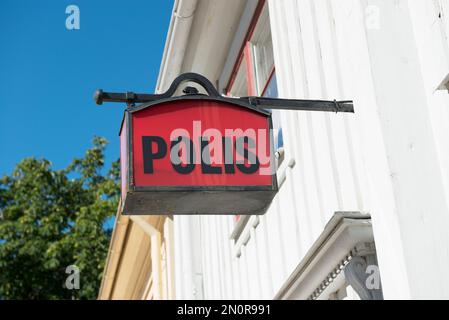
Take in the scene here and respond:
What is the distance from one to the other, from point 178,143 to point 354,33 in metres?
0.89

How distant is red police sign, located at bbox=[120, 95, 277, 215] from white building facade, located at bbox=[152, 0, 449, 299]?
0.45m

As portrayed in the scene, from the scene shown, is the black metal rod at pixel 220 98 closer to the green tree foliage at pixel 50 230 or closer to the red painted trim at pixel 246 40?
the red painted trim at pixel 246 40

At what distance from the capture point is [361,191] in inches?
161

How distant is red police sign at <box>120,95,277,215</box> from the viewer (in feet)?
11.0

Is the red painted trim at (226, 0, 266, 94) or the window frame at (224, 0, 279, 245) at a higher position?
the red painted trim at (226, 0, 266, 94)

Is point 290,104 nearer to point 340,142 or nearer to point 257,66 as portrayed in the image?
point 340,142

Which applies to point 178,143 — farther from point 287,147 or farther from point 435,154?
point 287,147

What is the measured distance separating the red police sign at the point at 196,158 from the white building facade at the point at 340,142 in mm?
449

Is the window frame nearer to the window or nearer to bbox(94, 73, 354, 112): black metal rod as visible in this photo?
the window

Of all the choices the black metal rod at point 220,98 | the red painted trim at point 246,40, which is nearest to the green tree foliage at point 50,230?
the red painted trim at point 246,40

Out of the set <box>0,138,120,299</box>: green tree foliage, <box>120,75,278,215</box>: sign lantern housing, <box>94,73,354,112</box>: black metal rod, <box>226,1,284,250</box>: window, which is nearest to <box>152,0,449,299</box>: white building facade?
<box>226,1,284,250</box>: window

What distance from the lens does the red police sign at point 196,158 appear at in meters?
3.35

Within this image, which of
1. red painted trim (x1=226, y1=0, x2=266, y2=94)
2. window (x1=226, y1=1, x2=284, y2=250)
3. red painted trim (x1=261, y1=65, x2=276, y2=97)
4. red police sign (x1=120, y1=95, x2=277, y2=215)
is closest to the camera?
red police sign (x1=120, y1=95, x2=277, y2=215)

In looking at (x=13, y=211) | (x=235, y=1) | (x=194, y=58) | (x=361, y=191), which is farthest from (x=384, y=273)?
(x=13, y=211)
